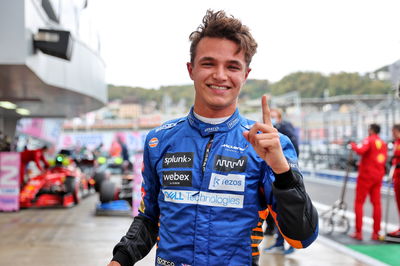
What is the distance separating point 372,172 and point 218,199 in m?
6.13

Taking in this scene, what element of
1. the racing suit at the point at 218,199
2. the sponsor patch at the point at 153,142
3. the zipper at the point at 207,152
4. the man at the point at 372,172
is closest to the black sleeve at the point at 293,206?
the racing suit at the point at 218,199

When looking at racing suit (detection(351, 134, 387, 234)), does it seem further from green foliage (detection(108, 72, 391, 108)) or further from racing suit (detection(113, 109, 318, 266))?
green foliage (detection(108, 72, 391, 108))

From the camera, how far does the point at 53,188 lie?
38.8 feet

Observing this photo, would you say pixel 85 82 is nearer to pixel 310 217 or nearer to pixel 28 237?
pixel 28 237

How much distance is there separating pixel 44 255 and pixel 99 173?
244 inches

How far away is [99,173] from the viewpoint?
Answer: 12547 millimetres

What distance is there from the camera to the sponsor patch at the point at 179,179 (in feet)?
5.45

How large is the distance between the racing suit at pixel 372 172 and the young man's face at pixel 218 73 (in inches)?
232

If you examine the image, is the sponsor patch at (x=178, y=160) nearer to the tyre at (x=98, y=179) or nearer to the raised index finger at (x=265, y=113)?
the raised index finger at (x=265, y=113)

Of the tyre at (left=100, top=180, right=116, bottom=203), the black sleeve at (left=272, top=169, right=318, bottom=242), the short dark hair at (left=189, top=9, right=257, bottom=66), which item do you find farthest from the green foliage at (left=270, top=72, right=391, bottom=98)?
the black sleeve at (left=272, top=169, right=318, bottom=242)

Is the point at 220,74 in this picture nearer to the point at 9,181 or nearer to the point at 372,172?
the point at 372,172

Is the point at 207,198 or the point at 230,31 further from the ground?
the point at 230,31

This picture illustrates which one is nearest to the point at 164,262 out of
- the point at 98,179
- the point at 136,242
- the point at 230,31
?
the point at 136,242

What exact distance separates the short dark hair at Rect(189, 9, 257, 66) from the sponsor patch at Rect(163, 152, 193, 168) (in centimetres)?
42
